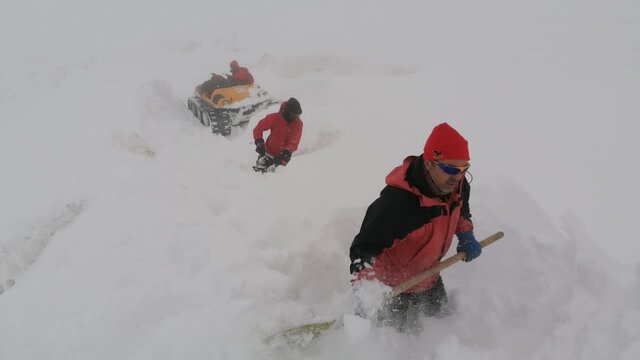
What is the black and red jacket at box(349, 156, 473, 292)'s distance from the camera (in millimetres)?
2334

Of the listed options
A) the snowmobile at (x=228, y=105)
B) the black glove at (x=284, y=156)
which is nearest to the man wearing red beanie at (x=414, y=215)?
the black glove at (x=284, y=156)

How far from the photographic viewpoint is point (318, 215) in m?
4.08

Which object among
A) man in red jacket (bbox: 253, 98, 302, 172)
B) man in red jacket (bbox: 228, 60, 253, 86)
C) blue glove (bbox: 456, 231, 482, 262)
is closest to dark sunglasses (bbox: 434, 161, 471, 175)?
blue glove (bbox: 456, 231, 482, 262)

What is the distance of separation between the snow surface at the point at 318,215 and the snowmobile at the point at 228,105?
1.30 feet

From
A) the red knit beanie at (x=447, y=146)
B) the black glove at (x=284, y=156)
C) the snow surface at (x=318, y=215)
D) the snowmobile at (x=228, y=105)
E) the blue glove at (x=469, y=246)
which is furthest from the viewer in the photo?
the snowmobile at (x=228, y=105)

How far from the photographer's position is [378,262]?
2580 millimetres

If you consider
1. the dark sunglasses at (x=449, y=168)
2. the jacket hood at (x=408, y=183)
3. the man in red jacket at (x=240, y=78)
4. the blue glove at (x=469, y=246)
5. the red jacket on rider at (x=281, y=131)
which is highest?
the dark sunglasses at (x=449, y=168)

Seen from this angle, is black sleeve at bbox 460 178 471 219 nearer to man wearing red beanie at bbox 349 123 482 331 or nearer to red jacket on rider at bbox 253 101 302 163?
man wearing red beanie at bbox 349 123 482 331

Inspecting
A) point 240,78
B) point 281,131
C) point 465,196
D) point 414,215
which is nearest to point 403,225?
point 414,215

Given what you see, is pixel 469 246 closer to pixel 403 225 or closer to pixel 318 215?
pixel 403 225

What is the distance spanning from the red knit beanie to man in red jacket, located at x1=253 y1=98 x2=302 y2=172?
10.9ft

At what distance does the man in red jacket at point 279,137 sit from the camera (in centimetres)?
547

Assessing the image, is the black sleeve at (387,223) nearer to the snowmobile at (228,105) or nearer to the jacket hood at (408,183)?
the jacket hood at (408,183)

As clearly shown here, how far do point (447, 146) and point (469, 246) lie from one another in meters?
1.01
